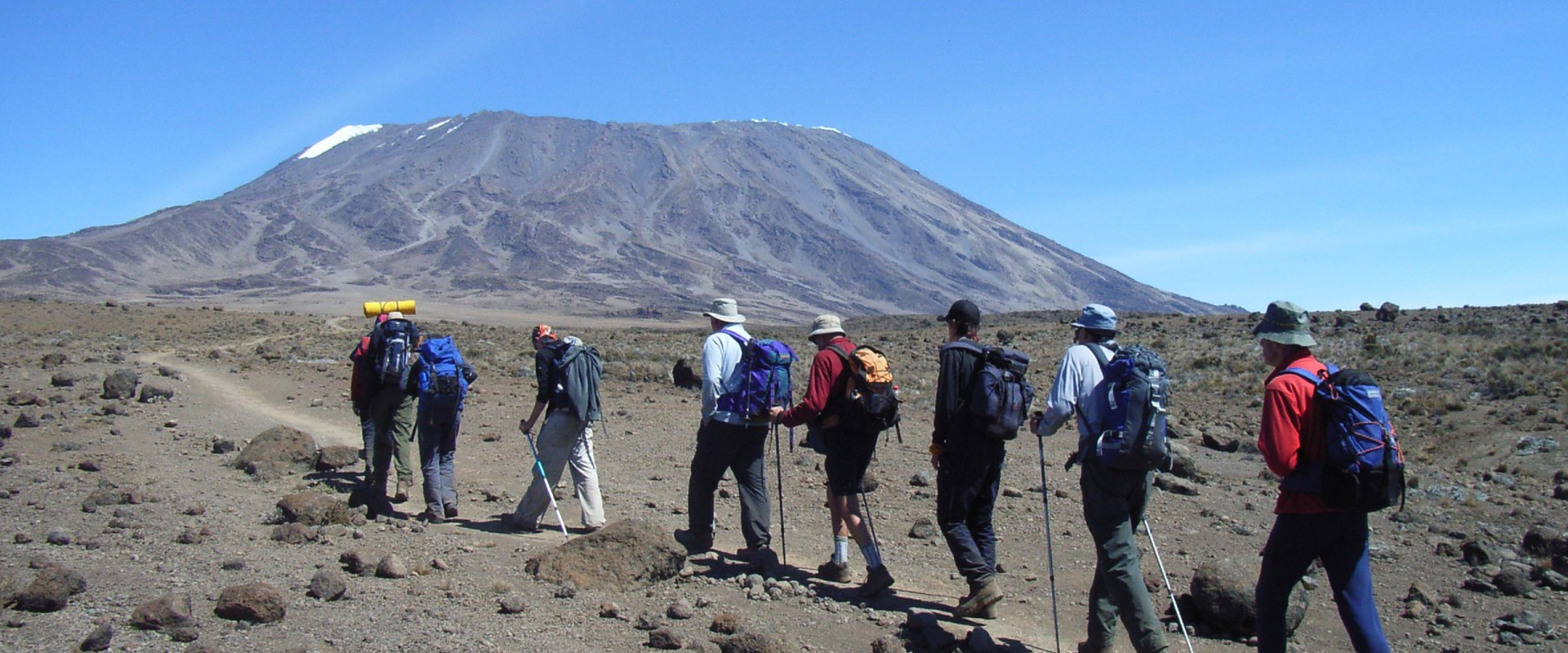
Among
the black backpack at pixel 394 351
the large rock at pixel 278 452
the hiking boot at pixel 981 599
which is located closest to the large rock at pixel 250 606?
the black backpack at pixel 394 351

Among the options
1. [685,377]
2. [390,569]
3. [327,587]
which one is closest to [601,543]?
[390,569]

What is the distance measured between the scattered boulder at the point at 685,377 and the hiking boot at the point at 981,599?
1167 cm

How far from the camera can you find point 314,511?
6.64 m

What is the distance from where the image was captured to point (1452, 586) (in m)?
6.48

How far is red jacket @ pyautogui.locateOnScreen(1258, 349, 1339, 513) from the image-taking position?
3654 mm

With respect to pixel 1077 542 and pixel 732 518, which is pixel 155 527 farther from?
pixel 1077 542

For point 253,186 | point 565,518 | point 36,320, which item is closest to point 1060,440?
point 565,518

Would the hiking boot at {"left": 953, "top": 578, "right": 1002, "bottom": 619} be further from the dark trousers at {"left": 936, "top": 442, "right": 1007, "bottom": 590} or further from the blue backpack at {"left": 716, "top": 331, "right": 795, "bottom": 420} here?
the blue backpack at {"left": 716, "top": 331, "right": 795, "bottom": 420}

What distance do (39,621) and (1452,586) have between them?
288 inches

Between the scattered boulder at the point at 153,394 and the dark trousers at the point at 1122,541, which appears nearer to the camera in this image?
the dark trousers at the point at 1122,541

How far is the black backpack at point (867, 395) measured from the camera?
5.16m

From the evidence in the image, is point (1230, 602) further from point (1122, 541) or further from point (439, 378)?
point (439, 378)

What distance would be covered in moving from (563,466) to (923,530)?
8.08 feet

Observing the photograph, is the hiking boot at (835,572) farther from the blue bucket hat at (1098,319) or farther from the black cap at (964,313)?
the blue bucket hat at (1098,319)
